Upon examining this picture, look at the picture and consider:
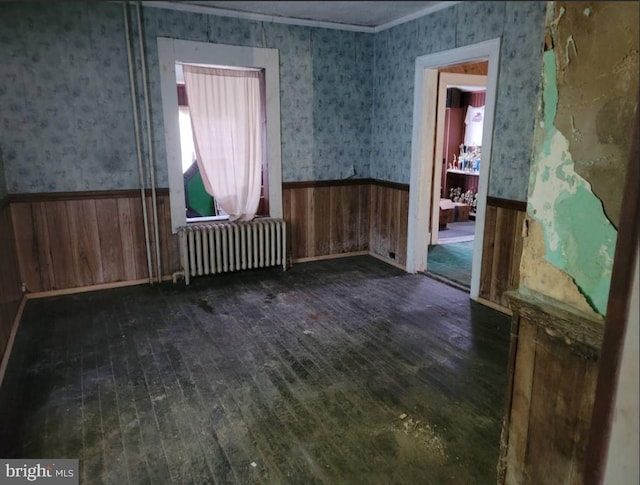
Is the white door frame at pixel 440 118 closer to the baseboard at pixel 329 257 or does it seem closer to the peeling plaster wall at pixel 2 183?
the baseboard at pixel 329 257

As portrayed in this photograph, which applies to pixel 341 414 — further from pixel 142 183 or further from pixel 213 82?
pixel 213 82

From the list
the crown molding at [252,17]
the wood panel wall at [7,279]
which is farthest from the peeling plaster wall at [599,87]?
the wood panel wall at [7,279]

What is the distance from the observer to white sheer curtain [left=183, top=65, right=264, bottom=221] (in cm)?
418

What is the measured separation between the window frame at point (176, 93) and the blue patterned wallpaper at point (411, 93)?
1.16 metres

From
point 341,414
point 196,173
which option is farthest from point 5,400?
point 196,173

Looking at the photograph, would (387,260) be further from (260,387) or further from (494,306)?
(260,387)

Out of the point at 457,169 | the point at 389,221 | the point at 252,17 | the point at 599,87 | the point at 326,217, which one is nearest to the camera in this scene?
the point at 599,87

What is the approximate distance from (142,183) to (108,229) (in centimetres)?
53

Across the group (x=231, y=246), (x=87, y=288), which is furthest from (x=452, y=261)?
(x=87, y=288)

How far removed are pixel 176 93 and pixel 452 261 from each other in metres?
3.37

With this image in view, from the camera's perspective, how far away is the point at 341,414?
2252mm

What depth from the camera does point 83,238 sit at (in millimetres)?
3988

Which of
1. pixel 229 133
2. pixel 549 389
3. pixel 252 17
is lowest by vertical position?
pixel 549 389

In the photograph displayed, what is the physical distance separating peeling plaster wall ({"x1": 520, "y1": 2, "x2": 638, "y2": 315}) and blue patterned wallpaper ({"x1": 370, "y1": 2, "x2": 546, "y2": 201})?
3.57 feet
